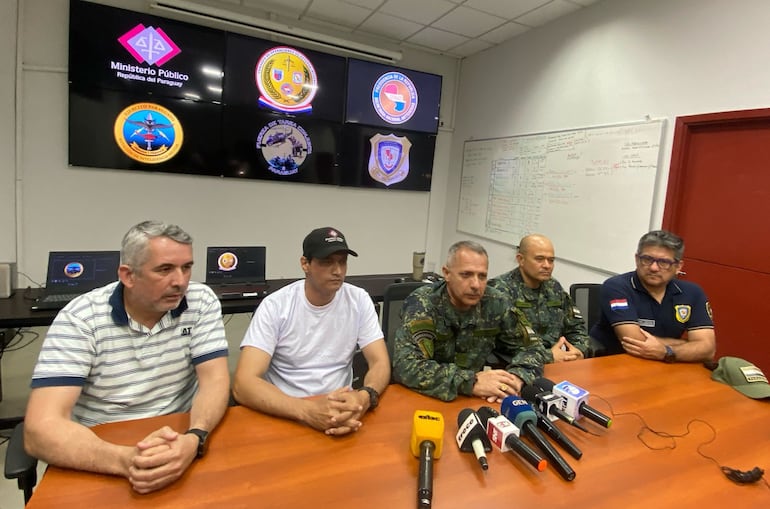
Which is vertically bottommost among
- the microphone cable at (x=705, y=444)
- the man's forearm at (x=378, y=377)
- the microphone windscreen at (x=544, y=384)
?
the microphone cable at (x=705, y=444)

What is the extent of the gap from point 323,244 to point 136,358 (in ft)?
2.39

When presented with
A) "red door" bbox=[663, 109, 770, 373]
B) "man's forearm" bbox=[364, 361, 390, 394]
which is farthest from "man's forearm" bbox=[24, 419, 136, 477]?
"red door" bbox=[663, 109, 770, 373]

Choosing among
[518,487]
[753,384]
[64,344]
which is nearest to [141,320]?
[64,344]

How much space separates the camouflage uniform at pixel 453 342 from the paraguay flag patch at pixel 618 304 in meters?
0.60

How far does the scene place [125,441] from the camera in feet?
3.67

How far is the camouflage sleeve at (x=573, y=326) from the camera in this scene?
2408 millimetres

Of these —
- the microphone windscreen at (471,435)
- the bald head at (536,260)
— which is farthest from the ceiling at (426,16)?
the microphone windscreen at (471,435)

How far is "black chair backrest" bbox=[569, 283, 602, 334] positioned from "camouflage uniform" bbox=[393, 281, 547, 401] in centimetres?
101

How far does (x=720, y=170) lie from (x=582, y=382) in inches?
76.5

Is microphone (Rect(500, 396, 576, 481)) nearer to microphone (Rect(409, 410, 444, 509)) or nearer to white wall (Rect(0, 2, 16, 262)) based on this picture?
microphone (Rect(409, 410, 444, 509))

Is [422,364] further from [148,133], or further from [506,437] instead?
[148,133]

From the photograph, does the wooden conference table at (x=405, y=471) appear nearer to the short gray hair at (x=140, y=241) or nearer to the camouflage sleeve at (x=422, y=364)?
the camouflage sleeve at (x=422, y=364)

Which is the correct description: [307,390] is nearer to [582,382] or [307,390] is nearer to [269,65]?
[582,382]

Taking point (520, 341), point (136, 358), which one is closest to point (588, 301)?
point (520, 341)
